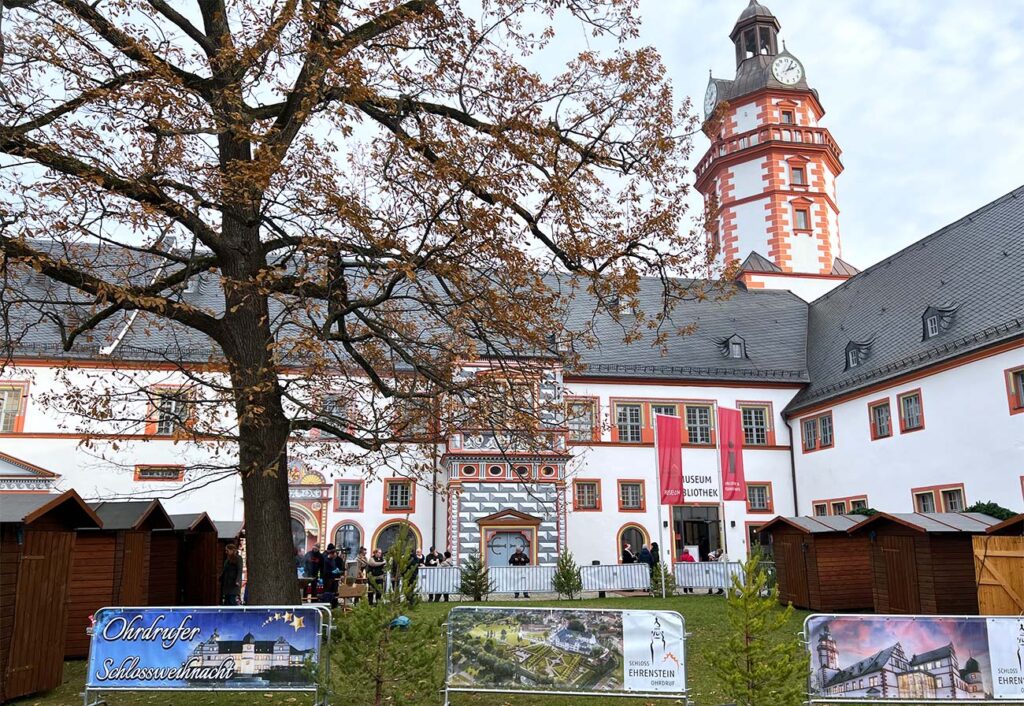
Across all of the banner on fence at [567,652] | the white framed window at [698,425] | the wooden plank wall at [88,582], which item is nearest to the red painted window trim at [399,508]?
the white framed window at [698,425]

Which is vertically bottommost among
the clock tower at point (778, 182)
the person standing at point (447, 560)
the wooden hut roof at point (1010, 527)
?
the person standing at point (447, 560)

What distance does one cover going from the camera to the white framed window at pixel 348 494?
3070cm

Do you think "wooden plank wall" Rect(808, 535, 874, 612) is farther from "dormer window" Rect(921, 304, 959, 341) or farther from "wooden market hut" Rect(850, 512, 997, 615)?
"dormer window" Rect(921, 304, 959, 341)

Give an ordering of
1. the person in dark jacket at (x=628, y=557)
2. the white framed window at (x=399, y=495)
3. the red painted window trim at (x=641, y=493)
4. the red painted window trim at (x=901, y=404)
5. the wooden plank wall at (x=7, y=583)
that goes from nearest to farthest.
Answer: the wooden plank wall at (x=7, y=583) → the red painted window trim at (x=901, y=404) → the person in dark jacket at (x=628, y=557) → the white framed window at (x=399, y=495) → the red painted window trim at (x=641, y=493)

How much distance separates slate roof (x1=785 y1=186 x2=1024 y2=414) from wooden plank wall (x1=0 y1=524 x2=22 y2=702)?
2186 centimetres

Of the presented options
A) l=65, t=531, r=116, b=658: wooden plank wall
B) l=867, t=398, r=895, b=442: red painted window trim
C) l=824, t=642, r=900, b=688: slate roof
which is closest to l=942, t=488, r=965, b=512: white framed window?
l=867, t=398, r=895, b=442: red painted window trim

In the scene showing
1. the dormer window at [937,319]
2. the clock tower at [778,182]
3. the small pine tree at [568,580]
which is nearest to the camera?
the small pine tree at [568,580]

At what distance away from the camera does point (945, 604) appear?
1520 cm

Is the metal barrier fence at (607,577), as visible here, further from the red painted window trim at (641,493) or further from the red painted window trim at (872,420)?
the red painted window trim at (641,493)

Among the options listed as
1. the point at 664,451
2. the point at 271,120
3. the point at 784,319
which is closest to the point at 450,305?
the point at 271,120

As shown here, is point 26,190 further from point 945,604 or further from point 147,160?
point 945,604

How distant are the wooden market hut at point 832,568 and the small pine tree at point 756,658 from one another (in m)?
11.6

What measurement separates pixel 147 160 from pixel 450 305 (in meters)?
3.73

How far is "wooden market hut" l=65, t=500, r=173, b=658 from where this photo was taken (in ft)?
42.6
